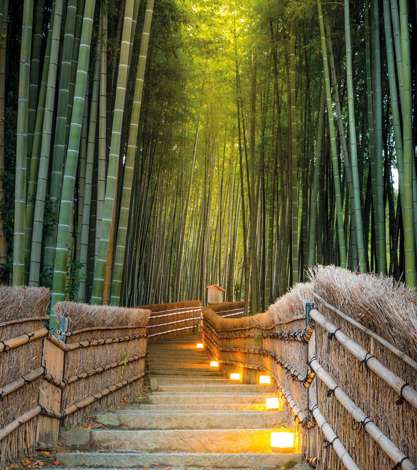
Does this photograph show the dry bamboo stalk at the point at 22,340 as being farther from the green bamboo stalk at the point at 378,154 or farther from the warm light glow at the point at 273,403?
the green bamboo stalk at the point at 378,154

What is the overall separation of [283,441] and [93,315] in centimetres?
131

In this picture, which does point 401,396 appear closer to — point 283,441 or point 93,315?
point 283,441

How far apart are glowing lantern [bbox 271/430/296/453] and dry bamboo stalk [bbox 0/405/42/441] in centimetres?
95

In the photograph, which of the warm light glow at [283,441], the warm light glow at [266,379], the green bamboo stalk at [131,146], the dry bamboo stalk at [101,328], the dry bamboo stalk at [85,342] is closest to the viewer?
the warm light glow at [283,441]

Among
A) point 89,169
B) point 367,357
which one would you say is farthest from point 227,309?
point 367,357

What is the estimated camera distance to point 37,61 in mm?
5062

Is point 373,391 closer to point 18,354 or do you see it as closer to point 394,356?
point 394,356

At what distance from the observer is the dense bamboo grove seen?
4504 millimetres

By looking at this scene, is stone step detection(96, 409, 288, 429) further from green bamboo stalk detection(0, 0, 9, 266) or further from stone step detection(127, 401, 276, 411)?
green bamboo stalk detection(0, 0, 9, 266)

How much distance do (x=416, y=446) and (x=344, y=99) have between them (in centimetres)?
586

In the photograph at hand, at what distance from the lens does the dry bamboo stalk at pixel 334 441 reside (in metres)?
1.85

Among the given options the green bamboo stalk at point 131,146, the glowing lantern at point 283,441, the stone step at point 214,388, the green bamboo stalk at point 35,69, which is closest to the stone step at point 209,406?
the stone step at point 214,388

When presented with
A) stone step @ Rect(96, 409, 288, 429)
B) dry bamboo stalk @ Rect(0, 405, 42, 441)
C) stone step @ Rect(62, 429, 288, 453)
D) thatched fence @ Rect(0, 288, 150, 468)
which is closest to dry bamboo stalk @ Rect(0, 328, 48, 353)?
thatched fence @ Rect(0, 288, 150, 468)

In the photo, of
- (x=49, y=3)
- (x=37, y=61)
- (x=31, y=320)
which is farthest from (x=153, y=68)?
(x=31, y=320)
